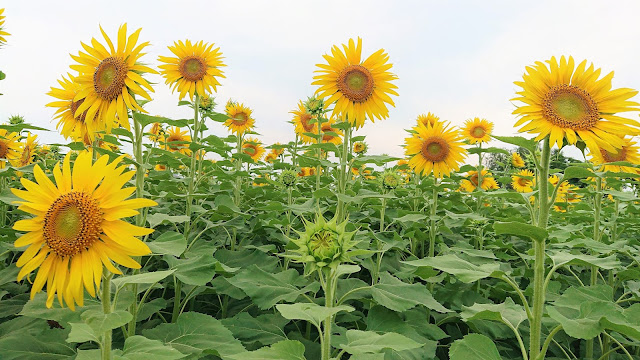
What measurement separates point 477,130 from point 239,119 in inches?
152

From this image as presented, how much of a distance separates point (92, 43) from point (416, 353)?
2.66 metres

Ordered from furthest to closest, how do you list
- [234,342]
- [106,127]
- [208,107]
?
[208,107] → [106,127] → [234,342]

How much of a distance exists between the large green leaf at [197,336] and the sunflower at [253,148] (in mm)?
4714

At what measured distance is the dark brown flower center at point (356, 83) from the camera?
12.3ft

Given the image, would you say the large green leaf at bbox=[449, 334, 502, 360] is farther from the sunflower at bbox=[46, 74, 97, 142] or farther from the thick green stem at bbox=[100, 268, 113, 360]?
the sunflower at bbox=[46, 74, 97, 142]

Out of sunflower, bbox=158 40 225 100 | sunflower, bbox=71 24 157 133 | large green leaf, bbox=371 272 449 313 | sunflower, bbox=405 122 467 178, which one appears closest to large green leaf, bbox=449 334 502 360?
large green leaf, bbox=371 272 449 313

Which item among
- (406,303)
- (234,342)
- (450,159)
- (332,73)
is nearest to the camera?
(234,342)

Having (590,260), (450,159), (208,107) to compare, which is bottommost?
(590,260)

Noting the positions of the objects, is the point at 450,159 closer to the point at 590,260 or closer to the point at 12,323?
the point at 590,260

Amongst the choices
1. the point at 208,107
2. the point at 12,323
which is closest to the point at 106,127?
the point at 12,323

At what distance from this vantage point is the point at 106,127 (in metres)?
2.48

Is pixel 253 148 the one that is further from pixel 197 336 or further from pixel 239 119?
pixel 197 336

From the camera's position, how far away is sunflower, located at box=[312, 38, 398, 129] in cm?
375

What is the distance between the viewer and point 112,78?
239 cm
